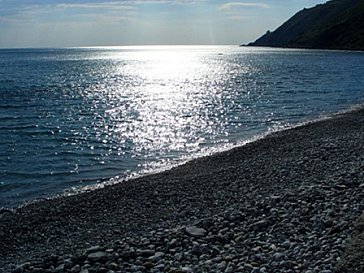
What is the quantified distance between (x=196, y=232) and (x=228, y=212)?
4.99ft

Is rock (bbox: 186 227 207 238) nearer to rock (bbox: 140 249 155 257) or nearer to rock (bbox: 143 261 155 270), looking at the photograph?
rock (bbox: 140 249 155 257)

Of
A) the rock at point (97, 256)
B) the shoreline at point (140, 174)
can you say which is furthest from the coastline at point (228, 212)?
the shoreline at point (140, 174)

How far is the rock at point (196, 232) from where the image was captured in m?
10.6

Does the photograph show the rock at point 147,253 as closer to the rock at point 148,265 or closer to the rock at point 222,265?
the rock at point 148,265

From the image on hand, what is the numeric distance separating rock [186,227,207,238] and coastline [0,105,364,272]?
7 centimetres

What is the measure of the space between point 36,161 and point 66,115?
16.3 m

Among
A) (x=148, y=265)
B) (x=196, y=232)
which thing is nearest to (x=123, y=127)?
(x=196, y=232)

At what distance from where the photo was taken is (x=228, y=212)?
12.0 m

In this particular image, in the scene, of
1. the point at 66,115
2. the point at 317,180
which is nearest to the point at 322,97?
the point at 66,115

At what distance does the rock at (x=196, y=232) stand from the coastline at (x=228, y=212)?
0.07 m

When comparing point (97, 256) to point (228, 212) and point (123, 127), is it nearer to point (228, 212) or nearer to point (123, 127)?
point (228, 212)

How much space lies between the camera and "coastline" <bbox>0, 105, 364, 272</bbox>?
372 inches

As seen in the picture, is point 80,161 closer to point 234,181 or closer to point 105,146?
point 105,146

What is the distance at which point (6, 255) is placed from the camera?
41.4ft
